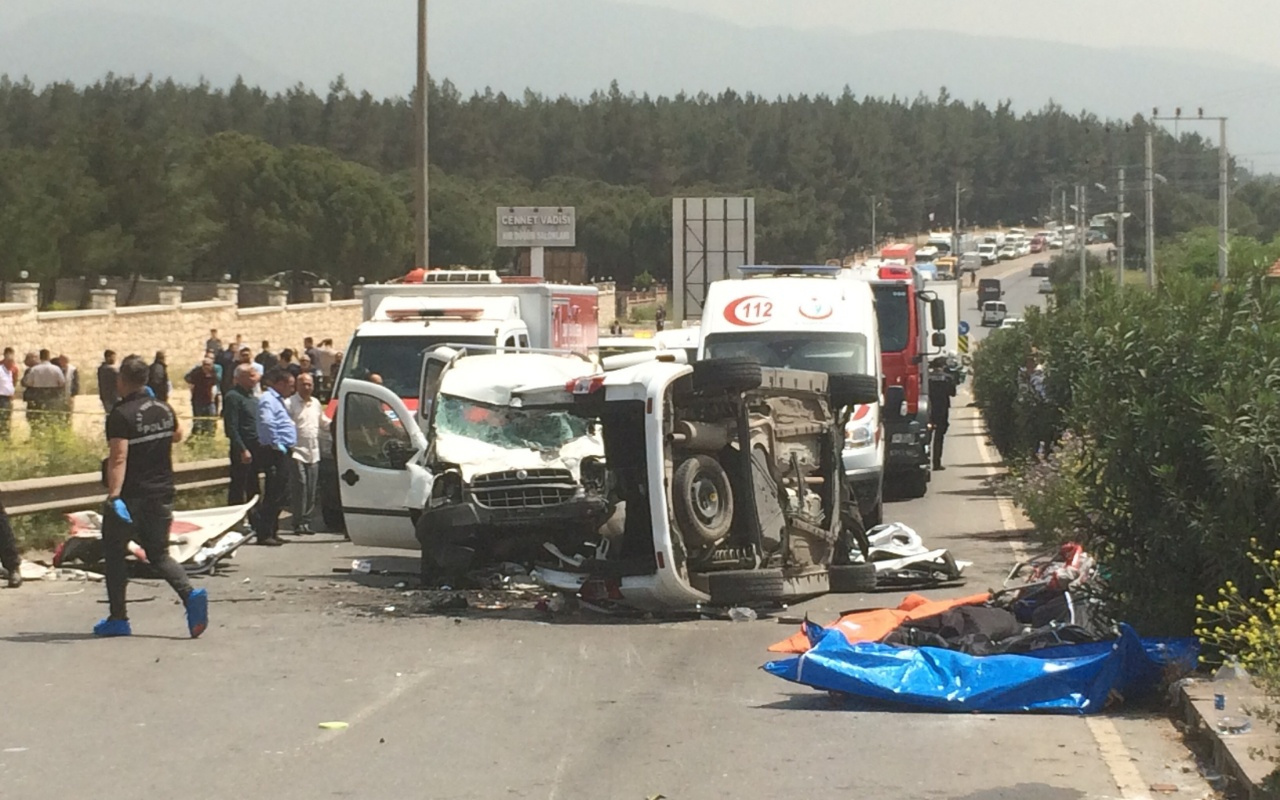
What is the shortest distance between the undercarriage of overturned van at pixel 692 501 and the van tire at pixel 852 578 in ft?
1.18

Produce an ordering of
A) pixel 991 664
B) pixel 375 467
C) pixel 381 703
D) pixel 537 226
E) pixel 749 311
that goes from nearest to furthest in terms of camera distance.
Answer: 1. pixel 991 664
2. pixel 381 703
3. pixel 375 467
4. pixel 749 311
5. pixel 537 226

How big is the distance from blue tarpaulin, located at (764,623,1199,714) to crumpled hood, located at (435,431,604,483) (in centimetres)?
465

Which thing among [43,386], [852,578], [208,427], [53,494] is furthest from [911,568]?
[43,386]

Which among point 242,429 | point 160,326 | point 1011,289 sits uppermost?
point 1011,289

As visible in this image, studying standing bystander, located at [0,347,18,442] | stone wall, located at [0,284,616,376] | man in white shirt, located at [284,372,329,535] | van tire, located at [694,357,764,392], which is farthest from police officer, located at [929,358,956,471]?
stone wall, located at [0,284,616,376]

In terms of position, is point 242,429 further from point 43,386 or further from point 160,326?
point 160,326

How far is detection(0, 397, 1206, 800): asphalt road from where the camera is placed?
8.02 m

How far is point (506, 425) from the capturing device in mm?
15391

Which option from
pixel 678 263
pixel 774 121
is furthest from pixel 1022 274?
pixel 678 263

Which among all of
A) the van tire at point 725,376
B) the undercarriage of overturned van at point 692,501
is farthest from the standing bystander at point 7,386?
the van tire at point 725,376

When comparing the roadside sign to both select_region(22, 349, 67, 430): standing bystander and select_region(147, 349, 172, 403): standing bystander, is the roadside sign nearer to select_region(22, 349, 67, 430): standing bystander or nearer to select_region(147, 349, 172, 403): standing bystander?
select_region(22, 349, 67, 430): standing bystander

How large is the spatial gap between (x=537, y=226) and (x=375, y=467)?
58.1 m

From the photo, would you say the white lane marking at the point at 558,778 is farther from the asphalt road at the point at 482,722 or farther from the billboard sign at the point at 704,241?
the billboard sign at the point at 704,241

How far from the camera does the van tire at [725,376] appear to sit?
13469 millimetres
